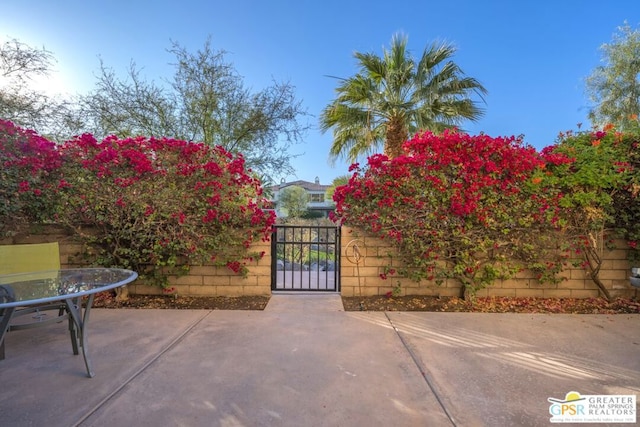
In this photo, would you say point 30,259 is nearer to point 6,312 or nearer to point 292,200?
point 6,312

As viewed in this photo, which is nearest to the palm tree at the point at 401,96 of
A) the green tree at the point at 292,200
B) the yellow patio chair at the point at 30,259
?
the yellow patio chair at the point at 30,259

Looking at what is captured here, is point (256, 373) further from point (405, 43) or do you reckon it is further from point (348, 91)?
point (405, 43)

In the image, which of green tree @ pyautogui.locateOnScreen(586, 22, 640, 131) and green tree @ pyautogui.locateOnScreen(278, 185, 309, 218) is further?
green tree @ pyautogui.locateOnScreen(278, 185, 309, 218)

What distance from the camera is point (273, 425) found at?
1784 mm

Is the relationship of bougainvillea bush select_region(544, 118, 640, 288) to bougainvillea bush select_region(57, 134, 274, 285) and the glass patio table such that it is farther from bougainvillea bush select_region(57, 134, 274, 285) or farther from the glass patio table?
the glass patio table

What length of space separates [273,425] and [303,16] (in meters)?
9.50

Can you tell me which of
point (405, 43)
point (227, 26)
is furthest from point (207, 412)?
point (227, 26)

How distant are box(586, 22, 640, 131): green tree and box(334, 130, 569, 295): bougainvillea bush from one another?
10437 mm

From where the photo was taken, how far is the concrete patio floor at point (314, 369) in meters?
1.89

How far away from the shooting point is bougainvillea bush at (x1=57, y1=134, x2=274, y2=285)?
3934 millimetres

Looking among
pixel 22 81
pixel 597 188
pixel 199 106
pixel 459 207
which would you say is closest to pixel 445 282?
pixel 459 207

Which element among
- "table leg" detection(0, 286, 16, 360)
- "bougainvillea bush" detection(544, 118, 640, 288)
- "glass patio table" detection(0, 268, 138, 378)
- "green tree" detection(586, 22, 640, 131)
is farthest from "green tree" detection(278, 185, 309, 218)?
"table leg" detection(0, 286, 16, 360)

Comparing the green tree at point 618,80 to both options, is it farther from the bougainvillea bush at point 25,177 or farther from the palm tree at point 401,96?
the bougainvillea bush at point 25,177

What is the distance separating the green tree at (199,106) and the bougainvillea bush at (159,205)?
12.7ft
